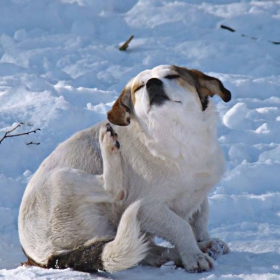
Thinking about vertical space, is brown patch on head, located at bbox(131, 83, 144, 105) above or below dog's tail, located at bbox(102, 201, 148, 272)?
above

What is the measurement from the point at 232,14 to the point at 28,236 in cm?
679

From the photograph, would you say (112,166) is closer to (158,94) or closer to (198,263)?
(158,94)

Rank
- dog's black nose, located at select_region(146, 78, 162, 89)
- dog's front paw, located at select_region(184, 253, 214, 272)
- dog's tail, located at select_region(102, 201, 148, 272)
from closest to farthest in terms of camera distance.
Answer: dog's tail, located at select_region(102, 201, 148, 272) < dog's front paw, located at select_region(184, 253, 214, 272) < dog's black nose, located at select_region(146, 78, 162, 89)

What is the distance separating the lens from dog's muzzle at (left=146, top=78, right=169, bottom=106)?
4961 millimetres

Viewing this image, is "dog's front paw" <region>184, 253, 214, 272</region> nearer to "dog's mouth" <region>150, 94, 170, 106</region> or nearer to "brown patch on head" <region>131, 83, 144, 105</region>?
"dog's mouth" <region>150, 94, 170, 106</region>

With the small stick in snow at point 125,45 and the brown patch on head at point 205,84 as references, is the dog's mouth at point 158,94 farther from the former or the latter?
the small stick in snow at point 125,45

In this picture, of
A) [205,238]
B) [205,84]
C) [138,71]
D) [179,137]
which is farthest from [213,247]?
[138,71]

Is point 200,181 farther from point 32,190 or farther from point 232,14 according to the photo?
point 232,14

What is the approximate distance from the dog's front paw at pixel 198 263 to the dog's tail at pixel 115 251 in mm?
294

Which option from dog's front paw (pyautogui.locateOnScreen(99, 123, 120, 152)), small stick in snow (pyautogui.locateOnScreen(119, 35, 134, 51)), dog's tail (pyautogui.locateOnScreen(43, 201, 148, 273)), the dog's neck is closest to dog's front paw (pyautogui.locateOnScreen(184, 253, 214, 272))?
dog's tail (pyautogui.locateOnScreen(43, 201, 148, 273))

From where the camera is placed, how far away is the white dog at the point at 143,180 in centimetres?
500

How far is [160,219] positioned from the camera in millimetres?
5004

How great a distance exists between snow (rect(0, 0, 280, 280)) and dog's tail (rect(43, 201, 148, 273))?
0.10 meters

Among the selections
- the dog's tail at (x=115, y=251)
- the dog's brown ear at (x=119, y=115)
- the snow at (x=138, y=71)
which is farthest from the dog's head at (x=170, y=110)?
the snow at (x=138, y=71)
